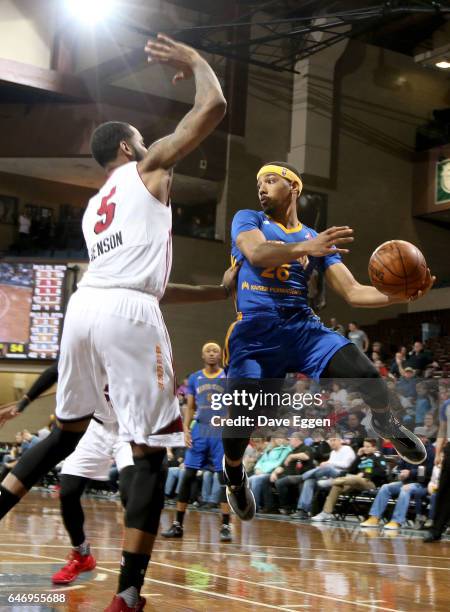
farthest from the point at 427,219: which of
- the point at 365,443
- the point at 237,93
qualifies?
the point at 365,443

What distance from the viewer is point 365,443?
11586 millimetres

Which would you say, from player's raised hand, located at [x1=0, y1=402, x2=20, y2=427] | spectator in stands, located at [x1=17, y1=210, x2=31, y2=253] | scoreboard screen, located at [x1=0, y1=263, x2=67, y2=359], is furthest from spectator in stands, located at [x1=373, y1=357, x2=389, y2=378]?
spectator in stands, located at [x1=17, y1=210, x2=31, y2=253]

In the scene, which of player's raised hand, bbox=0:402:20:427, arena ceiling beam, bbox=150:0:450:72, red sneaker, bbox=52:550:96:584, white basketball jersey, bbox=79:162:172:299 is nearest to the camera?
white basketball jersey, bbox=79:162:172:299

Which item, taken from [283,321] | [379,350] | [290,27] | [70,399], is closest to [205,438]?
[283,321]

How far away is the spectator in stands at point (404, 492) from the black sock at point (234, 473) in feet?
17.1

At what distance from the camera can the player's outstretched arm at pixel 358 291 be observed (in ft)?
16.1

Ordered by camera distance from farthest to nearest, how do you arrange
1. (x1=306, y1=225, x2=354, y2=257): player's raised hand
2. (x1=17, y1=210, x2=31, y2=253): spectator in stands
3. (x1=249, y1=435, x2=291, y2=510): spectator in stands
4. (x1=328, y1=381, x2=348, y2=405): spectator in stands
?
(x1=17, y1=210, x2=31, y2=253): spectator in stands → (x1=328, y1=381, x2=348, y2=405): spectator in stands → (x1=249, y1=435, x2=291, y2=510): spectator in stands → (x1=306, y1=225, x2=354, y2=257): player's raised hand

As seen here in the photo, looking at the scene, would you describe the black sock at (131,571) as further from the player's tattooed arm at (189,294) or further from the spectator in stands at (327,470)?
the spectator in stands at (327,470)

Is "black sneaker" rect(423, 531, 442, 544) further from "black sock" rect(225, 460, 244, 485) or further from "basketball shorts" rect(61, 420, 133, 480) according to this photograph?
"basketball shorts" rect(61, 420, 133, 480)

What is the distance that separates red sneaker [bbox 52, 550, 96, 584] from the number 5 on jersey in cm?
223

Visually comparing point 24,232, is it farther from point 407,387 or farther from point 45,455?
point 45,455

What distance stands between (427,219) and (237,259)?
1979 cm

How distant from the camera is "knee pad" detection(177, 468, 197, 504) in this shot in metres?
8.88

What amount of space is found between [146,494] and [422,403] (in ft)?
29.7
